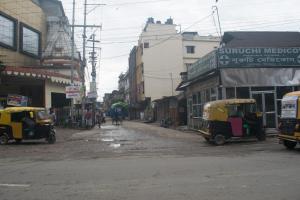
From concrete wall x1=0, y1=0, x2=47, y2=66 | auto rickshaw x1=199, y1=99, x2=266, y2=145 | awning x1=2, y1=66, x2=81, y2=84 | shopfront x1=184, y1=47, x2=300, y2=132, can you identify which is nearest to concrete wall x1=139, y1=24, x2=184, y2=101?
concrete wall x1=0, y1=0, x2=47, y2=66

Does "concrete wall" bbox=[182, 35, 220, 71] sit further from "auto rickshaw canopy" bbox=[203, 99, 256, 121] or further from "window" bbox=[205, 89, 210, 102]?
"auto rickshaw canopy" bbox=[203, 99, 256, 121]

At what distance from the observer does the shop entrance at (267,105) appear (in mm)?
25594

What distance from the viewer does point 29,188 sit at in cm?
948

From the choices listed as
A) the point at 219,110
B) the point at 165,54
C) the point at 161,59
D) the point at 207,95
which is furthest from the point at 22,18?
the point at 165,54

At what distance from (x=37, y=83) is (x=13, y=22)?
18.7 feet

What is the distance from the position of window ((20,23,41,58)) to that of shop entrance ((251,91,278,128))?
22577 mm

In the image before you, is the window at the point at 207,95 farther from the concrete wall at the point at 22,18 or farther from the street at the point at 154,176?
the concrete wall at the point at 22,18

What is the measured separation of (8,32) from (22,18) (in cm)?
312

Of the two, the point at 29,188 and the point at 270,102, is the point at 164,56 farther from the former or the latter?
the point at 29,188

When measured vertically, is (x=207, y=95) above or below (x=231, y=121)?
above

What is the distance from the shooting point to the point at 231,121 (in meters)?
20.5

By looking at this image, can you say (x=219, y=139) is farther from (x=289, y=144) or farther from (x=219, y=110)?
(x=289, y=144)

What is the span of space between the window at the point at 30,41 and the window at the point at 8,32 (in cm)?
133

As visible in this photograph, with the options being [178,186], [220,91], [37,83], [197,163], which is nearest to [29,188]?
[178,186]
